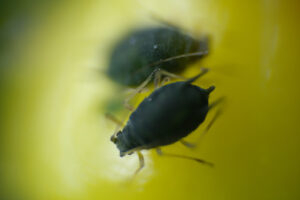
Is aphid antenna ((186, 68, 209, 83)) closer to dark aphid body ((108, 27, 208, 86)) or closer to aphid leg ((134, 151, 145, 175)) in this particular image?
dark aphid body ((108, 27, 208, 86))

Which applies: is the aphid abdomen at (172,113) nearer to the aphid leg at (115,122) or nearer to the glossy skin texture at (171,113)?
the glossy skin texture at (171,113)

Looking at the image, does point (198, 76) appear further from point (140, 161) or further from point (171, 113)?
point (140, 161)

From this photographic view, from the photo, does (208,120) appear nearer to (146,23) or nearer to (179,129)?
(179,129)

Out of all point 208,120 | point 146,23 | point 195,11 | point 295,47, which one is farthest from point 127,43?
point 295,47

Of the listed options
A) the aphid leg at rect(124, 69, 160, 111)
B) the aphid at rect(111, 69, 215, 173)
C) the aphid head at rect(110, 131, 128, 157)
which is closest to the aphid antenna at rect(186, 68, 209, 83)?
the aphid at rect(111, 69, 215, 173)

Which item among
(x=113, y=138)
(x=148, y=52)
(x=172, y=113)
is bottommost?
(x=172, y=113)

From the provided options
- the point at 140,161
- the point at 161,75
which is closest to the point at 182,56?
the point at 161,75
